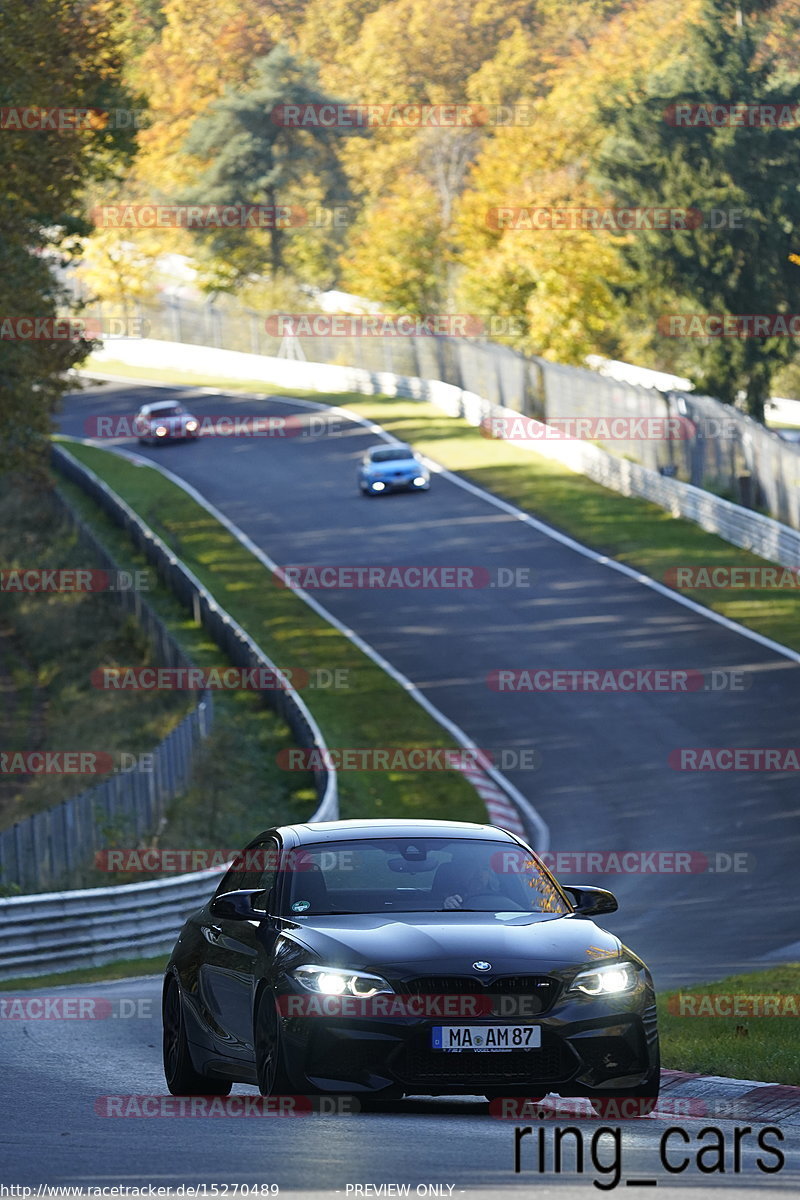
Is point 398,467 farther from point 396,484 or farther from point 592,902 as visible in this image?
point 592,902

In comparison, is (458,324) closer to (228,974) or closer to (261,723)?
(261,723)

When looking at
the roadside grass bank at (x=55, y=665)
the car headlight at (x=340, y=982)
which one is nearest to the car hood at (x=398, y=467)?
the roadside grass bank at (x=55, y=665)

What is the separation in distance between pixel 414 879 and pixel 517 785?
19172mm

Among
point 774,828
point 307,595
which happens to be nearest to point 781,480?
point 307,595

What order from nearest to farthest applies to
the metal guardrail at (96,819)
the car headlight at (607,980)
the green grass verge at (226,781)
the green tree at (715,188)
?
1. the car headlight at (607,980)
2. the metal guardrail at (96,819)
3. the green grass verge at (226,781)
4. the green tree at (715,188)

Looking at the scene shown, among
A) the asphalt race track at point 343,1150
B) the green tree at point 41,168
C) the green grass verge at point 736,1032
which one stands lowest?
the green grass verge at point 736,1032

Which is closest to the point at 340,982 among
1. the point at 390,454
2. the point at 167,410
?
the point at 390,454

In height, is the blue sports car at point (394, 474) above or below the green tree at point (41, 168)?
below

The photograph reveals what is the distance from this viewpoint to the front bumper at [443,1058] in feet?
27.1

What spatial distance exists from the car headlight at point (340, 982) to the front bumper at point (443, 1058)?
12cm

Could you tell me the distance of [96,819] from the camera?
21.8 metres

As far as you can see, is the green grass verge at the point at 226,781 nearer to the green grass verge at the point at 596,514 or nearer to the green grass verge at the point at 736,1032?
the green grass verge at the point at 736,1032

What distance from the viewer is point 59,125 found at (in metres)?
35.5

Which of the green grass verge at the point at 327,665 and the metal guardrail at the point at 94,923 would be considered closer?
the metal guardrail at the point at 94,923
